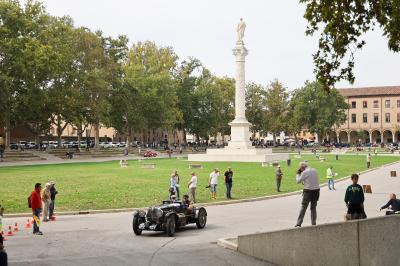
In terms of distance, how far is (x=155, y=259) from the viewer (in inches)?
516

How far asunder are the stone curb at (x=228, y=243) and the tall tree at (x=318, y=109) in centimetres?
10102

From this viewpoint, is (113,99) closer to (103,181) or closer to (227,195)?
(103,181)

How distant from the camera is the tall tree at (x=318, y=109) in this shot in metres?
114

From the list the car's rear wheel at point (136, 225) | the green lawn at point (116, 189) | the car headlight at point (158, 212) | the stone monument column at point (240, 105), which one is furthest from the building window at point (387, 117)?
the car's rear wheel at point (136, 225)

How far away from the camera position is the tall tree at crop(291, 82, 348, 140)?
11381 centimetres

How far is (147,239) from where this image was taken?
16203 mm

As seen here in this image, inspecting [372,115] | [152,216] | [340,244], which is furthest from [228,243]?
[372,115]

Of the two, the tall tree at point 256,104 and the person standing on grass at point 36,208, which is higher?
the tall tree at point 256,104

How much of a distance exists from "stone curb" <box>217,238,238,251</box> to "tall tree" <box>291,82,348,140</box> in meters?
101

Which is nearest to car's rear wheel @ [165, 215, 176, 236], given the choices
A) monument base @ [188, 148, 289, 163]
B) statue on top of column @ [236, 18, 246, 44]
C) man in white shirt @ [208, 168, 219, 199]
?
man in white shirt @ [208, 168, 219, 199]

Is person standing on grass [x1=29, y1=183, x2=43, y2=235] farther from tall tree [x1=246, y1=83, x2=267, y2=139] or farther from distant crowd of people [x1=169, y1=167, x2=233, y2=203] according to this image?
tall tree [x1=246, y1=83, x2=267, y2=139]

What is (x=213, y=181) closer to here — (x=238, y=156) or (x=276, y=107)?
(x=238, y=156)

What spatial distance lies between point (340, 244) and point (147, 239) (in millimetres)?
7393

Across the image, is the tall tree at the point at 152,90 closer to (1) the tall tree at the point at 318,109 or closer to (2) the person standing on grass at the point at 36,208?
(1) the tall tree at the point at 318,109
